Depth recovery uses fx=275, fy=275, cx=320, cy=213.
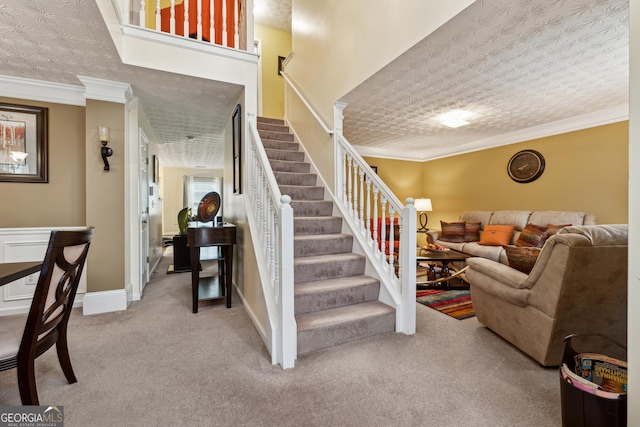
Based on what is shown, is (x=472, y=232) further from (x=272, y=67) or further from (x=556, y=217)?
(x=272, y=67)

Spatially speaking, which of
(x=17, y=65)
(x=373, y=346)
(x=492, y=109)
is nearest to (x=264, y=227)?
(x=373, y=346)

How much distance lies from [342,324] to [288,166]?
2355 millimetres

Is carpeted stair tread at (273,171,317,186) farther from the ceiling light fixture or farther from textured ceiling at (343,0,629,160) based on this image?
the ceiling light fixture

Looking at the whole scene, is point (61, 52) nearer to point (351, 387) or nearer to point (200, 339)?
point (200, 339)

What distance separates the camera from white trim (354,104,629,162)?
3.66 m

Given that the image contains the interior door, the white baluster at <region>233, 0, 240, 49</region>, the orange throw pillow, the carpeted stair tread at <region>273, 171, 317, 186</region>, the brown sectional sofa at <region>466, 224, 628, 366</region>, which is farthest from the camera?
the orange throw pillow

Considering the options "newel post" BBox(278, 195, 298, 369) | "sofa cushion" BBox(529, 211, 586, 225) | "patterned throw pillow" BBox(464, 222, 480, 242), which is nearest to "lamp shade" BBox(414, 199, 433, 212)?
"patterned throw pillow" BBox(464, 222, 480, 242)

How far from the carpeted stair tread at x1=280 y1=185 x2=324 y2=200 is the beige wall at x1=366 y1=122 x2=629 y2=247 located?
9.27ft

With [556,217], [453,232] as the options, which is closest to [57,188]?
[453,232]

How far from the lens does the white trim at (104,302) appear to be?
2723 mm

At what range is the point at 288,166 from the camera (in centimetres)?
382

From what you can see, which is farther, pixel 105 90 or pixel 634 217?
pixel 105 90

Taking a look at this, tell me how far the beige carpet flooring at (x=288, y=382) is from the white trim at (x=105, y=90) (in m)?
2.21

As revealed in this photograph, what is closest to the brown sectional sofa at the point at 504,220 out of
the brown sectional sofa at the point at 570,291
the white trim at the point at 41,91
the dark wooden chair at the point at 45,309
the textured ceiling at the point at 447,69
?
the textured ceiling at the point at 447,69
